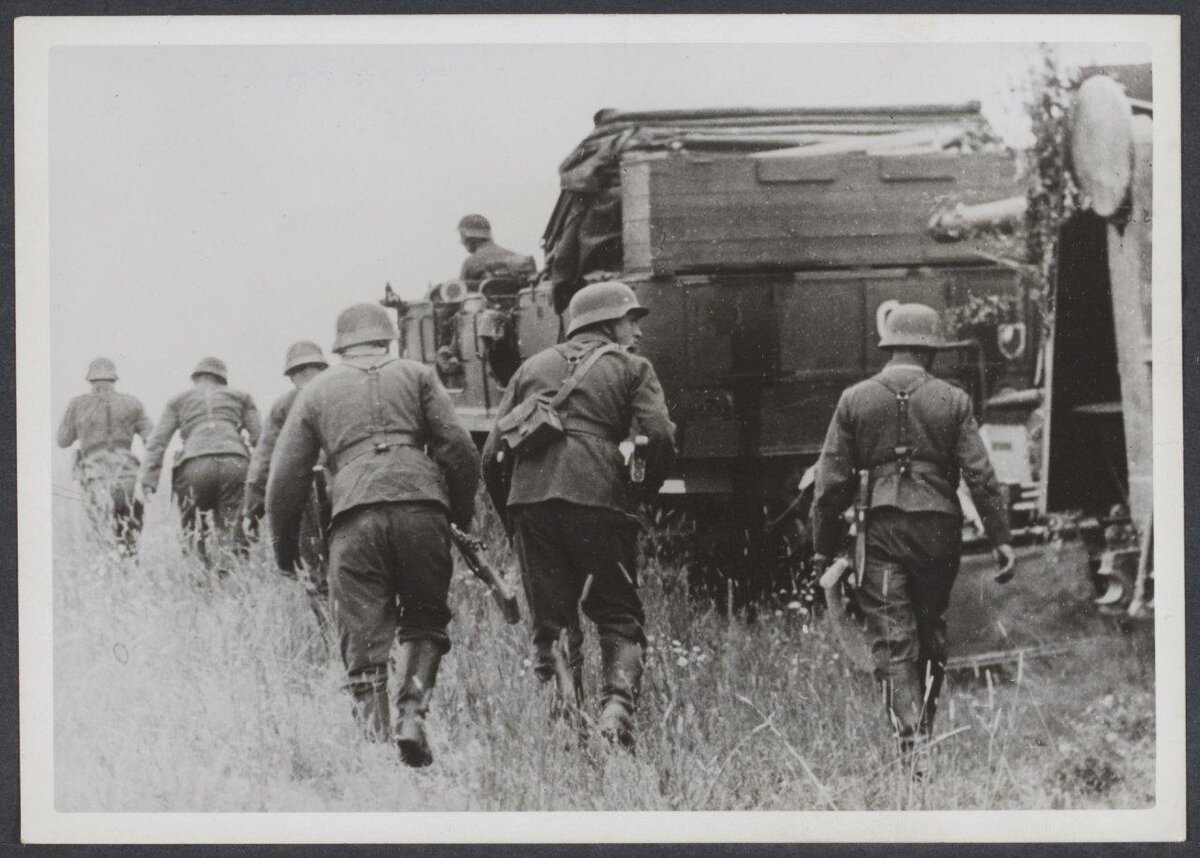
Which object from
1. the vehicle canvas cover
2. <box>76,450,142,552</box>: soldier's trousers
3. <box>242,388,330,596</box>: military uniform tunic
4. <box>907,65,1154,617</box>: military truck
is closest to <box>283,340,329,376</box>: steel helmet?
<box>242,388,330,596</box>: military uniform tunic

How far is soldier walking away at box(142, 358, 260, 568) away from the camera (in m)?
7.02

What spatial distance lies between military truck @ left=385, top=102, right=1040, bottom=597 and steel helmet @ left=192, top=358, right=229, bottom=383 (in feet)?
2.36

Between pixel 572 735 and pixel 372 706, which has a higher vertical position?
pixel 372 706

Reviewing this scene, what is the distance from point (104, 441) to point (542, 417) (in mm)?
1741

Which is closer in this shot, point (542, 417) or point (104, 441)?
point (542, 417)

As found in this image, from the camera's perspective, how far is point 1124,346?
672cm

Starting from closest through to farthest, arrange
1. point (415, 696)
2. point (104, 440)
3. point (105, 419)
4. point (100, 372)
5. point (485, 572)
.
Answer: point (415, 696) → point (485, 572) → point (100, 372) → point (105, 419) → point (104, 440)

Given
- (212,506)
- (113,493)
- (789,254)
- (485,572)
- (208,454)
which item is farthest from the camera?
(212,506)

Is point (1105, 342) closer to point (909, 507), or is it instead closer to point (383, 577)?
point (909, 507)

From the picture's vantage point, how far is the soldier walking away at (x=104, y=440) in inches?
267

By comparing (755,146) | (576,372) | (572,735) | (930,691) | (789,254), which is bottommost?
(572,735)

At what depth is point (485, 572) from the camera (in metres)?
6.60

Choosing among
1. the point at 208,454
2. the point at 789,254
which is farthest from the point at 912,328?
the point at 208,454

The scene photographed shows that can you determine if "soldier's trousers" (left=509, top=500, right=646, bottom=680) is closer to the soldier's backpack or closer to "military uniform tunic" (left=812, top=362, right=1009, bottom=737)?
the soldier's backpack
